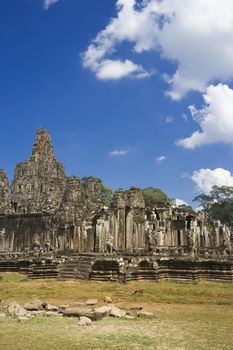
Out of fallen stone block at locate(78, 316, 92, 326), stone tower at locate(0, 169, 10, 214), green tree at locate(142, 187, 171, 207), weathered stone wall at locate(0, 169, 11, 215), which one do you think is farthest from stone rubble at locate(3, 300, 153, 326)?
green tree at locate(142, 187, 171, 207)

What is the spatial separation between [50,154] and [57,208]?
25117 mm

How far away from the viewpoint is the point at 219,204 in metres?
72.7

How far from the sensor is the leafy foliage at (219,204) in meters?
67.9

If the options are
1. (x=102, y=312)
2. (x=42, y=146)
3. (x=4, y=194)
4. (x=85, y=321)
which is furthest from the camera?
(x=42, y=146)

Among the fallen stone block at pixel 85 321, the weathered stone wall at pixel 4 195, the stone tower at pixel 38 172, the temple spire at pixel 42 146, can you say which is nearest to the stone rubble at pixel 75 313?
the fallen stone block at pixel 85 321

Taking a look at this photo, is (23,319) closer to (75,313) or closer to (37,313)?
(37,313)

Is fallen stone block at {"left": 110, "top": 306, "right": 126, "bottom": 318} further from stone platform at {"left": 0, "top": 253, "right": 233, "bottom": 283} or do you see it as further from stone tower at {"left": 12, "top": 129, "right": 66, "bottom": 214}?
stone tower at {"left": 12, "top": 129, "right": 66, "bottom": 214}

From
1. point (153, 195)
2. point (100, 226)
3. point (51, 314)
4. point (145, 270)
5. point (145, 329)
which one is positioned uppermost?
point (153, 195)

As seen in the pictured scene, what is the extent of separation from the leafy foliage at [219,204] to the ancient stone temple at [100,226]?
30.8 m

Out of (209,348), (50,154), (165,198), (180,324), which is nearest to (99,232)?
(180,324)

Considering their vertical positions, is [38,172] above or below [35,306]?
above

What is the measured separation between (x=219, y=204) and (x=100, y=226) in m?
46.6

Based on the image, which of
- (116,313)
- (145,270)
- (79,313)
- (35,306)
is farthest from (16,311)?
(145,270)

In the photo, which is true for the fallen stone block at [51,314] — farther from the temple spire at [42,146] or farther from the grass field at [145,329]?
the temple spire at [42,146]
